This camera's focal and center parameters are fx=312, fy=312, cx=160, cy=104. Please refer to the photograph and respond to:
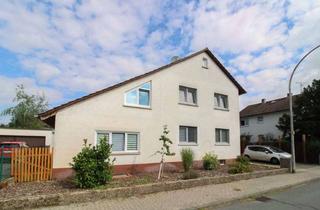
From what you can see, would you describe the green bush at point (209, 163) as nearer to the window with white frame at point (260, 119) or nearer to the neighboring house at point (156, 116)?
the neighboring house at point (156, 116)

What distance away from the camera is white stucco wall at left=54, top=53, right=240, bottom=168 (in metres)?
13.9

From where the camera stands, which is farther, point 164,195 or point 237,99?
point 237,99

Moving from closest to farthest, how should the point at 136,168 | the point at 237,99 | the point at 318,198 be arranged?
1. the point at 318,198
2. the point at 136,168
3. the point at 237,99

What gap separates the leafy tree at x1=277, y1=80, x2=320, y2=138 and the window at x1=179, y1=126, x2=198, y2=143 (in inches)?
596

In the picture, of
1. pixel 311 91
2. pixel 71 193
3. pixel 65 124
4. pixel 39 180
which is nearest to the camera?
pixel 71 193

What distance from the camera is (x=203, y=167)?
1820cm

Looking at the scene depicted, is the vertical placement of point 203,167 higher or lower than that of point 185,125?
lower

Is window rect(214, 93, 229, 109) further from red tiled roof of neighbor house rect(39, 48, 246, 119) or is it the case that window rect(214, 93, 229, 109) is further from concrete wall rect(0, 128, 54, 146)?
concrete wall rect(0, 128, 54, 146)

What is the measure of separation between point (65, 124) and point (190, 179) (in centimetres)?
590

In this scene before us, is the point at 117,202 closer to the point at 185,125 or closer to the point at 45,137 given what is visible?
the point at 185,125

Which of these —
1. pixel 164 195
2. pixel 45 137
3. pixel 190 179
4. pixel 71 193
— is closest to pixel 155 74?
pixel 190 179

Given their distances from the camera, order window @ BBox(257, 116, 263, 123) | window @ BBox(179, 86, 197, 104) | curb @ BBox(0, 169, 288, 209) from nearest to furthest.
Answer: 1. curb @ BBox(0, 169, 288, 209)
2. window @ BBox(179, 86, 197, 104)
3. window @ BBox(257, 116, 263, 123)

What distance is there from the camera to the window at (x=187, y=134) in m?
18.3

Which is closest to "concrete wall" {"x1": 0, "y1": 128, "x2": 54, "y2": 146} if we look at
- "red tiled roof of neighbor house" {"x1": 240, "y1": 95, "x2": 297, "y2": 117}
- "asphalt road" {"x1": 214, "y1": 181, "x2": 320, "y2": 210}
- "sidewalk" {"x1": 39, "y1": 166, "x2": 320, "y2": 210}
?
"sidewalk" {"x1": 39, "y1": 166, "x2": 320, "y2": 210}
